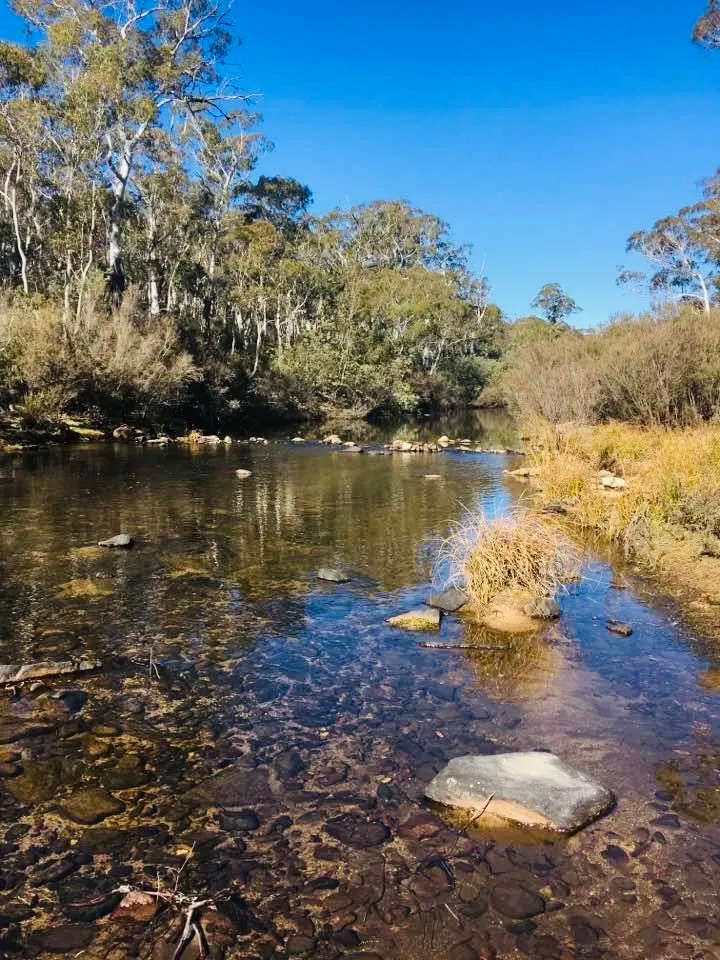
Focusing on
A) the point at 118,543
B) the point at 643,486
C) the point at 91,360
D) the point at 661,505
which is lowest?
the point at 118,543

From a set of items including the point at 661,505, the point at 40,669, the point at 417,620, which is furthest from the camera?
the point at 661,505

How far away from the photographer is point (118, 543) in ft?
32.8

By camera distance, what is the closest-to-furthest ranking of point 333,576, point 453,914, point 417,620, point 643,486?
point 453,914
point 417,620
point 333,576
point 643,486

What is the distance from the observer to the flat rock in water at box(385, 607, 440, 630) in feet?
23.1

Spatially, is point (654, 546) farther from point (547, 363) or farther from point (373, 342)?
point (373, 342)

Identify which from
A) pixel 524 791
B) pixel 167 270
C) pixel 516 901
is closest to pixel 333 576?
pixel 524 791

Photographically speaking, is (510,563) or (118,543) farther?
(118,543)

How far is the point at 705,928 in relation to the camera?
10.2 ft

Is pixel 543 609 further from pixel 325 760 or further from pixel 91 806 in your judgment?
pixel 91 806

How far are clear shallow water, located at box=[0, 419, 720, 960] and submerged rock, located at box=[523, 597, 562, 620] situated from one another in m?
0.23

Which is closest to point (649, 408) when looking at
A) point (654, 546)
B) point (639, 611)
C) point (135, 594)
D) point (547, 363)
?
point (547, 363)

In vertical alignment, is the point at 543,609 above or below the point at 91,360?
below

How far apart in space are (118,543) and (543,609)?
241 inches

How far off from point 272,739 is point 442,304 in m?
57.6
